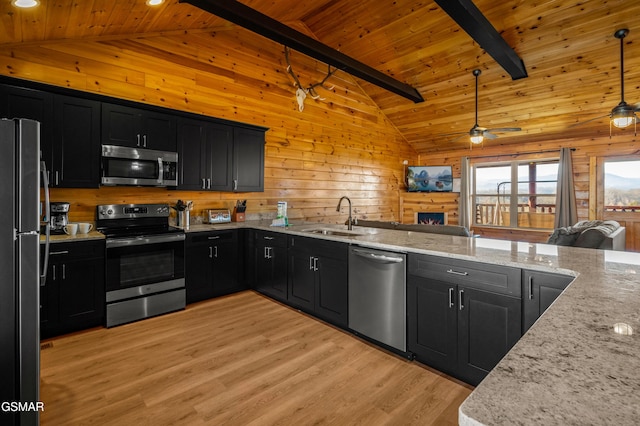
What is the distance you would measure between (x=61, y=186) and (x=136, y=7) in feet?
6.24

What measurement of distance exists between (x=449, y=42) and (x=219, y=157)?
3.97 metres

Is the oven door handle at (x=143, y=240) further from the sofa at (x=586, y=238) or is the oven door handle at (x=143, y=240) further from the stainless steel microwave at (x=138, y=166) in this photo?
the sofa at (x=586, y=238)

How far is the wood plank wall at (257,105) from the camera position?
11.9ft

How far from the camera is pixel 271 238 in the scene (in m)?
4.02

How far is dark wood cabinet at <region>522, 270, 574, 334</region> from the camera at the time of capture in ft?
6.04

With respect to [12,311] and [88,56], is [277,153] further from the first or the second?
[12,311]

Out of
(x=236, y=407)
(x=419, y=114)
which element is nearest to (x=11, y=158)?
(x=236, y=407)

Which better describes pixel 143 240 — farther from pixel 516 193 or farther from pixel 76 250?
pixel 516 193

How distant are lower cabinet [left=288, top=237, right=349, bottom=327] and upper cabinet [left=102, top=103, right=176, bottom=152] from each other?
1.93 meters

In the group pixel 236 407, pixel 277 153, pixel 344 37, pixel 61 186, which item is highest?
pixel 344 37

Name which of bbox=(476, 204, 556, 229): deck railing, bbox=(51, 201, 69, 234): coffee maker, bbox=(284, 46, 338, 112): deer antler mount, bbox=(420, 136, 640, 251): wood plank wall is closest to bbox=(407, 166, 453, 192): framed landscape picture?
bbox=(420, 136, 640, 251): wood plank wall

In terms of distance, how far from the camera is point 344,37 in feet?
18.9

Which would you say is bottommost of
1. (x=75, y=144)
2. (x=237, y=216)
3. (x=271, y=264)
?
(x=271, y=264)

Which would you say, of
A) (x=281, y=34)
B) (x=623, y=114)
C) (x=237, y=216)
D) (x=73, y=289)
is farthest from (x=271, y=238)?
(x=623, y=114)
